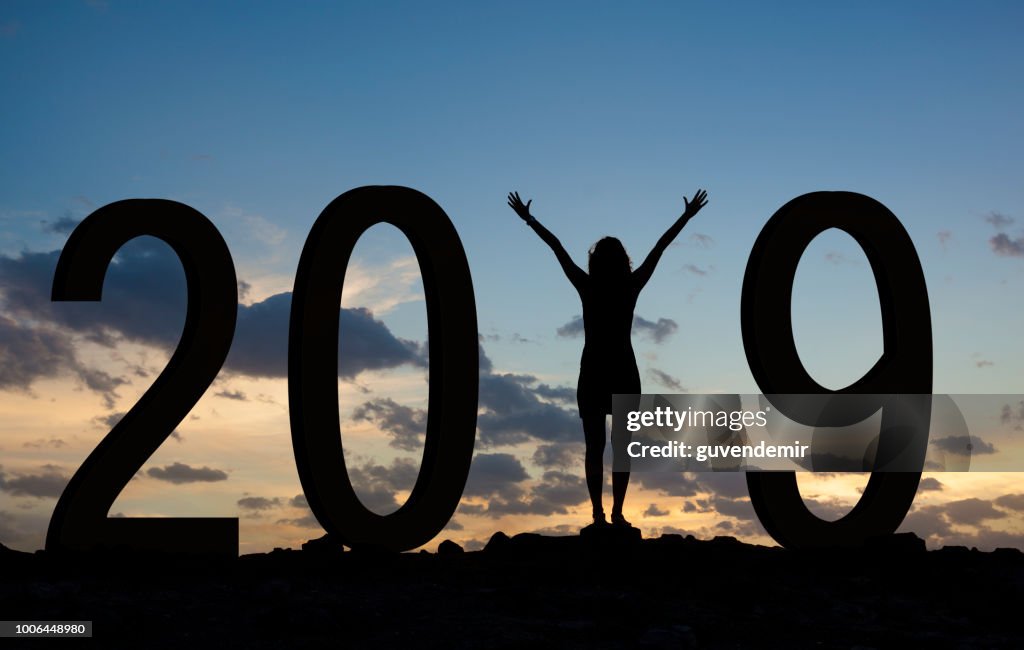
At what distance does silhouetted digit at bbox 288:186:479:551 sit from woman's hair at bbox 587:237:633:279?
1359mm

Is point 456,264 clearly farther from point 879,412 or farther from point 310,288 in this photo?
point 879,412

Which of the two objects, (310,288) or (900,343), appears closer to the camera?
(310,288)

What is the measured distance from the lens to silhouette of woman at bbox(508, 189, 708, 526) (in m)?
10.5

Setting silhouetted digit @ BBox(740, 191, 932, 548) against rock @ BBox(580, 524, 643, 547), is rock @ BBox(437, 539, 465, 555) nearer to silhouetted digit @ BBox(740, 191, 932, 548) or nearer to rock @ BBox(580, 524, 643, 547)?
rock @ BBox(580, 524, 643, 547)

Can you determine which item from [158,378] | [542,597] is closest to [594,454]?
[542,597]

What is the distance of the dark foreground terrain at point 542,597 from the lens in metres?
8.09

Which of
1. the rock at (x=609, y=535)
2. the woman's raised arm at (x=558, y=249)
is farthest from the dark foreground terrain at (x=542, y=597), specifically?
the woman's raised arm at (x=558, y=249)

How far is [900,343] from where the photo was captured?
39.2ft

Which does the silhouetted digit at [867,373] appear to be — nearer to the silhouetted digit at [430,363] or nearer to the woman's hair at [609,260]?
the woman's hair at [609,260]

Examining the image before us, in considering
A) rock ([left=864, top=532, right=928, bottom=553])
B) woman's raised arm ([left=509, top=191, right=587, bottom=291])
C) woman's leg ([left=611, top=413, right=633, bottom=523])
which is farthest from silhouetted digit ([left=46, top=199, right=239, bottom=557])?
rock ([left=864, top=532, right=928, bottom=553])

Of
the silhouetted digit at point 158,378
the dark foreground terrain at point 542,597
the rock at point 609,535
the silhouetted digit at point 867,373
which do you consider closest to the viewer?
the dark foreground terrain at point 542,597

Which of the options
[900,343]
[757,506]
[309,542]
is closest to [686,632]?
[757,506]

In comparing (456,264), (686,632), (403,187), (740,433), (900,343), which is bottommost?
(686,632)

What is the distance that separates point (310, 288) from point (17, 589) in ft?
12.1
